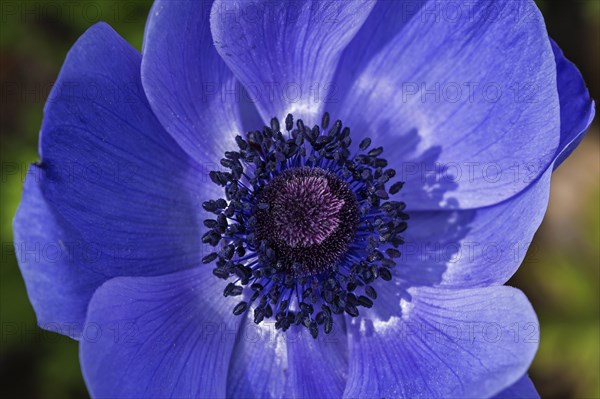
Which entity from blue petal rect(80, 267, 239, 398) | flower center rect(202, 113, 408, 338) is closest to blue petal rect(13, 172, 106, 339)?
blue petal rect(80, 267, 239, 398)

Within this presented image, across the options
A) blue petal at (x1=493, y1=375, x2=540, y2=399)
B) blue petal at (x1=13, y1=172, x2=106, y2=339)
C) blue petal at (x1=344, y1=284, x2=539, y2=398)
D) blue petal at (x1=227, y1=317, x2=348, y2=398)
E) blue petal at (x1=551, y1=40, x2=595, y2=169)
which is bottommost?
blue petal at (x1=493, y1=375, x2=540, y2=399)

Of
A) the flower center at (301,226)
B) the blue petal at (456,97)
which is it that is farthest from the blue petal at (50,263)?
the blue petal at (456,97)

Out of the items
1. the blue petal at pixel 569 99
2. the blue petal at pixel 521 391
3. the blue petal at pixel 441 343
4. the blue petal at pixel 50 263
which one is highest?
the blue petal at pixel 50 263

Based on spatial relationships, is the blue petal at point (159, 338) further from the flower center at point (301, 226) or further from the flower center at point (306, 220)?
the flower center at point (306, 220)

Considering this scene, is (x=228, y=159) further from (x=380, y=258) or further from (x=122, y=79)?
(x=380, y=258)

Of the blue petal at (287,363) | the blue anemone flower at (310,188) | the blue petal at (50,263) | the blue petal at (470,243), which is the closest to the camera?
the blue petal at (50,263)

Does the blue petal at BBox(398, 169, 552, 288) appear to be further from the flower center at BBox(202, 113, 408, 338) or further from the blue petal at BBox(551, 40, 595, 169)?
the blue petal at BBox(551, 40, 595, 169)

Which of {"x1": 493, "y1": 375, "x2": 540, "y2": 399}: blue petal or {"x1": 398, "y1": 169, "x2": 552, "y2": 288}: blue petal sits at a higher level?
{"x1": 398, "y1": 169, "x2": 552, "y2": 288}: blue petal

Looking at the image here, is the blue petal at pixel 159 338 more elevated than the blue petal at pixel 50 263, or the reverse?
the blue petal at pixel 50 263

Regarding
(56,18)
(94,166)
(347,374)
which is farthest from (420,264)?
(56,18)
